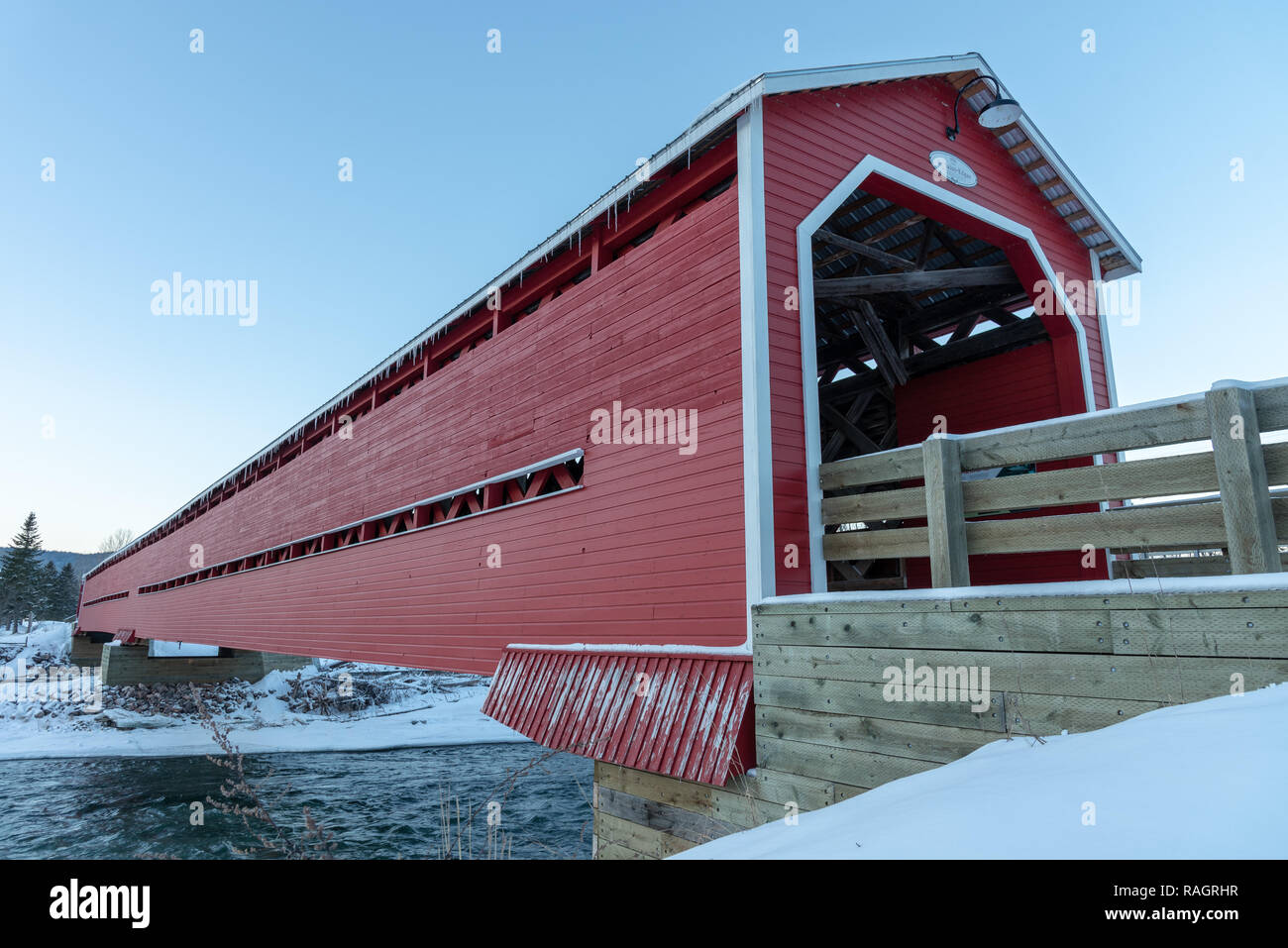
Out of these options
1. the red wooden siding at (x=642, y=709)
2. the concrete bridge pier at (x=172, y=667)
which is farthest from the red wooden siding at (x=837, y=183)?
the concrete bridge pier at (x=172, y=667)

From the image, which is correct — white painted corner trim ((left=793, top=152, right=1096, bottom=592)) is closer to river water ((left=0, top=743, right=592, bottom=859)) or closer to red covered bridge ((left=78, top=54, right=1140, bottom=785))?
red covered bridge ((left=78, top=54, right=1140, bottom=785))

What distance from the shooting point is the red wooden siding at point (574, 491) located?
603 cm

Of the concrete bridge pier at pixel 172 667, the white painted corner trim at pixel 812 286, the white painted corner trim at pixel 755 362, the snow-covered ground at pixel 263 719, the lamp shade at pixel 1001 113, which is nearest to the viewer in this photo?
the white painted corner trim at pixel 755 362

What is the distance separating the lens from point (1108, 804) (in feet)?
6.56

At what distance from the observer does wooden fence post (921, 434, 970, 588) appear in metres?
4.31

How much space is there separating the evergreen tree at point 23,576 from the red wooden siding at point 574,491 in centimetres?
7191

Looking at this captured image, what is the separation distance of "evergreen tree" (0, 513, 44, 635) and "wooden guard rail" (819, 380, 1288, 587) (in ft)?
271

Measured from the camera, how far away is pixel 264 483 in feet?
57.1

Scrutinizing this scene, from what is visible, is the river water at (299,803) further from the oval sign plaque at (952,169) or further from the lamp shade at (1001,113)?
the lamp shade at (1001,113)

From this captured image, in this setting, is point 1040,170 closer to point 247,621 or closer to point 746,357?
point 746,357

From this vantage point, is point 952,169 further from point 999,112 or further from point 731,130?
point 731,130

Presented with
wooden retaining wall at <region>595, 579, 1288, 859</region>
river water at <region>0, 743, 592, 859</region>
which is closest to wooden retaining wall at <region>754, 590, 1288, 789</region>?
wooden retaining wall at <region>595, 579, 1288, 859</region>

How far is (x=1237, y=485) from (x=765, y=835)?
2696mm
